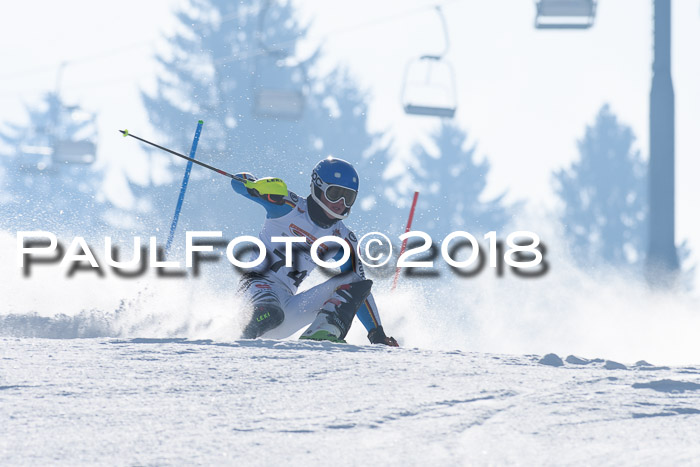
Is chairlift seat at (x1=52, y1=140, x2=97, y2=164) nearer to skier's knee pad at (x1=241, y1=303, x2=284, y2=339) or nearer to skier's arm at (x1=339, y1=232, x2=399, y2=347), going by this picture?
skier's arm at (x1=339, y1=232, x2=399, y2=347)

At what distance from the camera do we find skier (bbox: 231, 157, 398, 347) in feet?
24.0

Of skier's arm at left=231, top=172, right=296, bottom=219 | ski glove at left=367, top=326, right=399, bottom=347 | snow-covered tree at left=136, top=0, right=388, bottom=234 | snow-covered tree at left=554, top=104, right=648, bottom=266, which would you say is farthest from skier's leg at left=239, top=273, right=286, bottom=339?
snow-covered tree at left=554, top=104, right=648, bottom=266

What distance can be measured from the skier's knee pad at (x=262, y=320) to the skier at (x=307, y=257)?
82mm

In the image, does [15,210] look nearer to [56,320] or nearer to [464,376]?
[56,320]

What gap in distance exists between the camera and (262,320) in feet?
22.7

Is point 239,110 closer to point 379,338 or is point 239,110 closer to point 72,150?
point 72,150

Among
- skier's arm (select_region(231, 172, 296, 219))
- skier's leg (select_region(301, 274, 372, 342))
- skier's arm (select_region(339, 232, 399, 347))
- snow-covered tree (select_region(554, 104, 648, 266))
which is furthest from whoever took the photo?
snow-covered tree (select_region(554, 104, 648, 266))

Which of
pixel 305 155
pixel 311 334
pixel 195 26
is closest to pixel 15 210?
pixel 195 26

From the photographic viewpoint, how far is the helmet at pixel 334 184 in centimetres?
757

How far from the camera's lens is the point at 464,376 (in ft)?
14.9

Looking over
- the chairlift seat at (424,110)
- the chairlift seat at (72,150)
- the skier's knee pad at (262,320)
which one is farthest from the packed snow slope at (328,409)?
the chairlift seat at (72,150)

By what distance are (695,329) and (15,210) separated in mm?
37069

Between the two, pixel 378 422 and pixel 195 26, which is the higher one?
pixel 195 26

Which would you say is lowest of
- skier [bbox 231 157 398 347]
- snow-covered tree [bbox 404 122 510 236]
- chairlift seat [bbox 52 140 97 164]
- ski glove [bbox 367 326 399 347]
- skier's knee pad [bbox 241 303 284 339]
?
ski glove [bbox 367 326 399 347]
